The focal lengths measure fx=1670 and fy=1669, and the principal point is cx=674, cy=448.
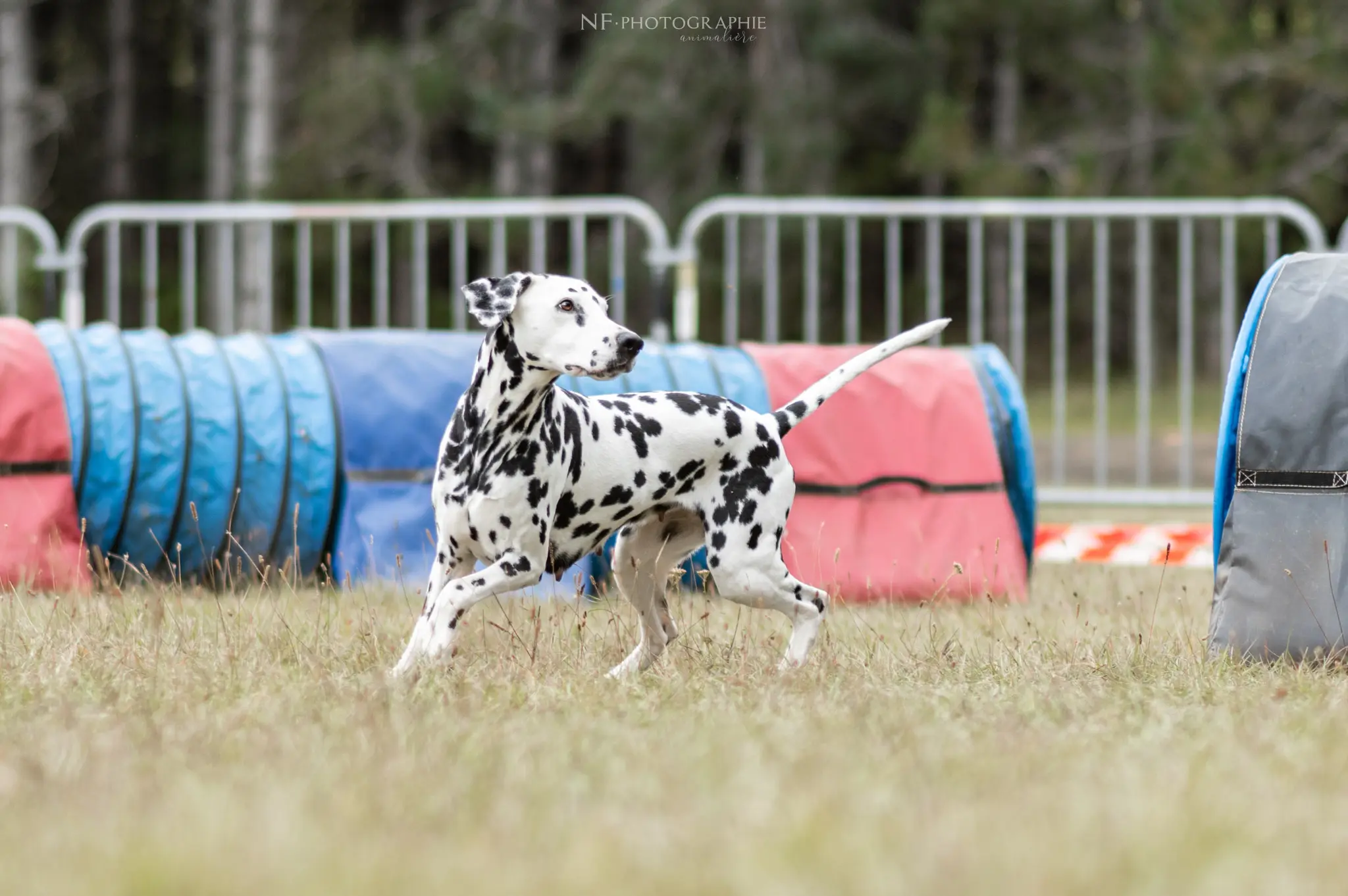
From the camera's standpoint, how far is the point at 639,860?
2473 mm

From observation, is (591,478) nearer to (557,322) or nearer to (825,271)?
(557,322)

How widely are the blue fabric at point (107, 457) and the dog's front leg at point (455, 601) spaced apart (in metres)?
2.33

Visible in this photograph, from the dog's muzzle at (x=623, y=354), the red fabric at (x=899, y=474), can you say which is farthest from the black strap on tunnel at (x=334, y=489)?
the dog's muzzle at (x=623, y=354)

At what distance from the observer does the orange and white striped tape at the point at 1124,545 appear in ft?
26.0

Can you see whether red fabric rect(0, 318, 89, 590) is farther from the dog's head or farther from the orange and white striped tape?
the orange and white striped tape

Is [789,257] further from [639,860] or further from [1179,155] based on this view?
[639,860]

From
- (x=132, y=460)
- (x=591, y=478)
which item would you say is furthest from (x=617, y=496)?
(x=132, y=460)

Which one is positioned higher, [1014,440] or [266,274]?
[266,274]

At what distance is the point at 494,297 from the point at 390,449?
7.58 ft

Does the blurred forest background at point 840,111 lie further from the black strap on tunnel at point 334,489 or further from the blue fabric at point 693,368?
the black strap on tunnel at point 334,489

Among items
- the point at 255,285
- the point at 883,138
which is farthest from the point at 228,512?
the point at 883,138

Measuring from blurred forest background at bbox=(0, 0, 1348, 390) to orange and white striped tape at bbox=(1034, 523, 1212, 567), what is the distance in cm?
1005

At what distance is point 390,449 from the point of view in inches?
254

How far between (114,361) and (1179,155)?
14234 millimetres
